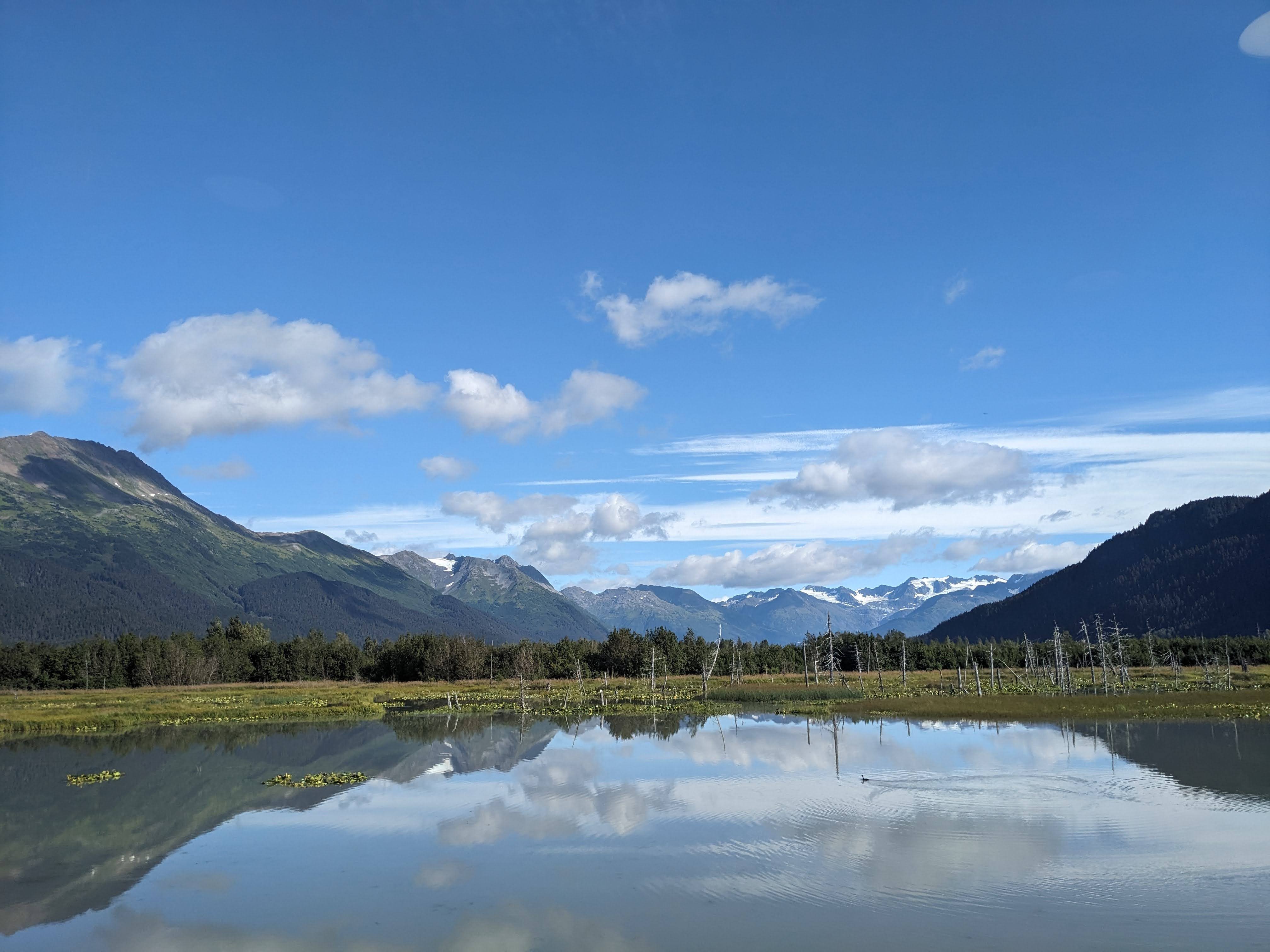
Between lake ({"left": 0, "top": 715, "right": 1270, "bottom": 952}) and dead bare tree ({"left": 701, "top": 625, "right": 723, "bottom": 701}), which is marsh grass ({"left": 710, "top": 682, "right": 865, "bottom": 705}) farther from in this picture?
lake ({"left": 0, "top": 715, "right": 1270, "bottom": 952})

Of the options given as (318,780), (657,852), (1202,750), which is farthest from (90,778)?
(1202,750)

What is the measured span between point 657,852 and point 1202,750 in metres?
38.2

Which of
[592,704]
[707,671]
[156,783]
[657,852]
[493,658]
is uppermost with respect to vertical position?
[493,658]

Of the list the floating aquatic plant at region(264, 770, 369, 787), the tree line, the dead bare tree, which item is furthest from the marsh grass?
the floating aquatic plant at region(264, 770, 369, 787)

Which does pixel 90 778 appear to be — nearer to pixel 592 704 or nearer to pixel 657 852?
pixel 657 852

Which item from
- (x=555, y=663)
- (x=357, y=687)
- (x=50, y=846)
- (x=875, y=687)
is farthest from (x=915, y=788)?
(x=555, y=663)

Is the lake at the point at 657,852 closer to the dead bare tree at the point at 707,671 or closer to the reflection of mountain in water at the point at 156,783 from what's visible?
the reflection of mountain in water at the point at 156,783

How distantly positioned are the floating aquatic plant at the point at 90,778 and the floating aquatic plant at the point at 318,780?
9.17 meters

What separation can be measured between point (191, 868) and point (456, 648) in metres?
134

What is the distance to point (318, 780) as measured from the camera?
45844mm

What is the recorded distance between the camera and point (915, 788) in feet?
134

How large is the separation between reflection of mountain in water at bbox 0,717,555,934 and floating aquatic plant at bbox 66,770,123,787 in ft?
1.64

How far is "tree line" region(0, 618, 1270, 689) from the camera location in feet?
476

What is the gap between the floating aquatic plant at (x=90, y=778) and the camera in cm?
4666
